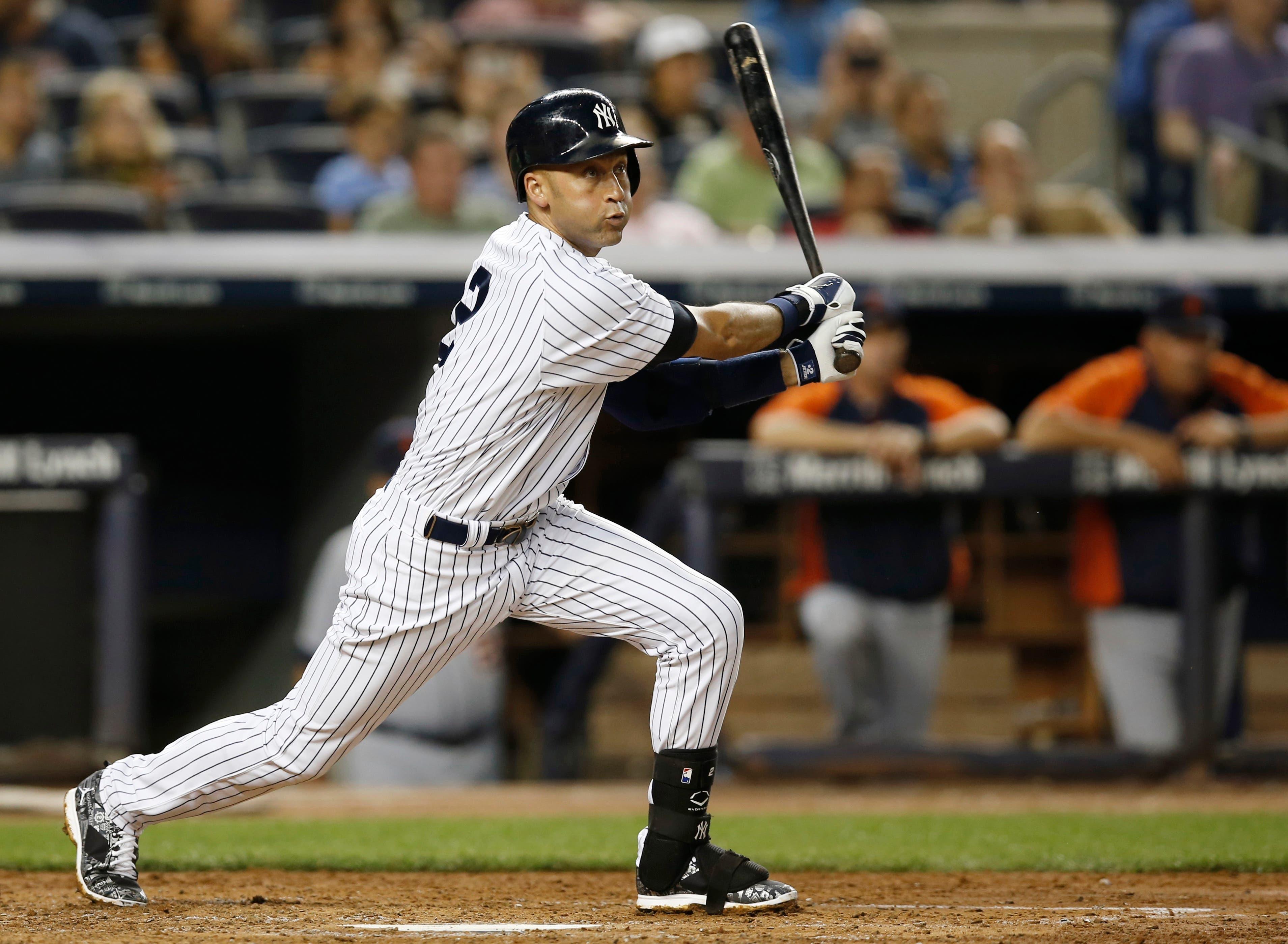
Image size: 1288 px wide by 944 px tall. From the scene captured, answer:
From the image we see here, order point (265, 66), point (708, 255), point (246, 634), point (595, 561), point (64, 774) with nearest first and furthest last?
point (595, 561)
point (64, 774)
point (708, 255)
point (246, 634)
point (265, 66)

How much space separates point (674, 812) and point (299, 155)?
5.03m

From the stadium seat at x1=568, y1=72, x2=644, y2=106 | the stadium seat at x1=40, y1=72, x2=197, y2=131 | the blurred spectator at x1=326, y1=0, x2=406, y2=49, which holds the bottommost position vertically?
the stadium seat at x1=40, y1=72, x2=197, y2=131

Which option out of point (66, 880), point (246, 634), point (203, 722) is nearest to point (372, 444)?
point (246, 634)

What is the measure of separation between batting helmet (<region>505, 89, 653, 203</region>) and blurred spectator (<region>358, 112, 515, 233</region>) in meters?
3.55

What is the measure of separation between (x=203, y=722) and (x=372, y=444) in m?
1.85

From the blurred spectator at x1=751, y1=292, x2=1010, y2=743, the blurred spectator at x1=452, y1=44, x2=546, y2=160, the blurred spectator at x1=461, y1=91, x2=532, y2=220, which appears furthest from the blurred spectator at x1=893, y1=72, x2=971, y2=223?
the blurred spectator at x1=751, y1=292, x2=1010, y2=743

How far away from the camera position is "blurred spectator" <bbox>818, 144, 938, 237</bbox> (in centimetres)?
681

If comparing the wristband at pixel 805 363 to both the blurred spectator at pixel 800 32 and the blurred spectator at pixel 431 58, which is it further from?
the blurred spectator at pixel 800 32

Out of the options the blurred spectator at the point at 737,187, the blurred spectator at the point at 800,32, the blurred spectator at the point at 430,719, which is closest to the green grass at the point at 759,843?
the blurred spectator at the point at 430,719

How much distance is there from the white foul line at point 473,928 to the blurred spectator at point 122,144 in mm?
4293

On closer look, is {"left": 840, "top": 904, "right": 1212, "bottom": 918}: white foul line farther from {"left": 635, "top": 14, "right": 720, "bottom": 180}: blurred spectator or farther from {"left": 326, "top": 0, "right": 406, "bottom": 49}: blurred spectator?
{"left": 326, "top": 0, "right": 406, "bottom": 49}: blurred spectator

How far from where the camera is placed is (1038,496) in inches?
222

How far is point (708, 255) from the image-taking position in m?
6.34

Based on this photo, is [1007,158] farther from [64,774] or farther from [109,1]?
[109,1]
